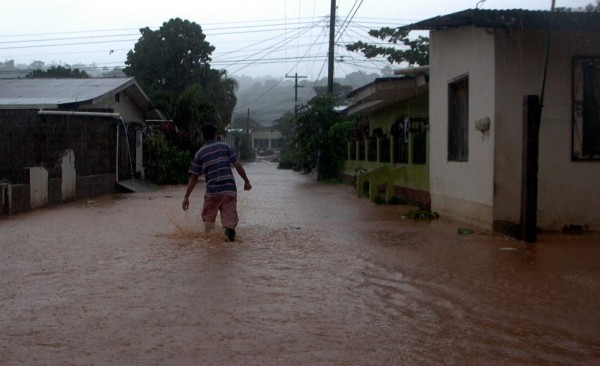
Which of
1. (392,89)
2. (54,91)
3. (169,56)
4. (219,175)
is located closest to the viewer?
(219,175)

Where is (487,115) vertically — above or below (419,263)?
above

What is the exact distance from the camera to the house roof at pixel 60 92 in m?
19.6

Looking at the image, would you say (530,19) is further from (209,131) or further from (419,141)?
(419,141)

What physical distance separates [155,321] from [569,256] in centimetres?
522

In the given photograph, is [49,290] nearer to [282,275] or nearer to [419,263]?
[282,275]

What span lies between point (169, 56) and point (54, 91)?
903 inches

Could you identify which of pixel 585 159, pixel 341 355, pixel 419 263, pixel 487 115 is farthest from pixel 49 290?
pixel 585 159

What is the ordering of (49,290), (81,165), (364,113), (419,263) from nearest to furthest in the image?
(49,290), (419,263), (81,165), (364,113)

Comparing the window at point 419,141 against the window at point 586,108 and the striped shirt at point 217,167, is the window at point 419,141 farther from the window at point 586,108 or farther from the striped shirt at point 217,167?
the striped shirt at point 217,167

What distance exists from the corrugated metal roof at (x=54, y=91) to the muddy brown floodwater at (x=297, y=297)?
9366 millimetres

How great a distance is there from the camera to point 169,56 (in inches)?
1759

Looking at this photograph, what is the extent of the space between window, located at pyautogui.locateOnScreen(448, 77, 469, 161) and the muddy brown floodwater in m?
1.61

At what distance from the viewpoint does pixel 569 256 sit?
8.21 meters

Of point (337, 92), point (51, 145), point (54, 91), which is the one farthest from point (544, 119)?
point (337, 92)
